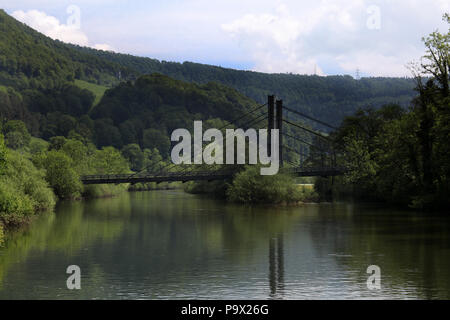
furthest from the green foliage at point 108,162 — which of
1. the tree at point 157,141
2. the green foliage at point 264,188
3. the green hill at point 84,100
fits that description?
the tree at point 157,141

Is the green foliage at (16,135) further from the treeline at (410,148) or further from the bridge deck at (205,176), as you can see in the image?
the treeline at (410,148)

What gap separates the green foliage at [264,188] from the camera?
5719cm

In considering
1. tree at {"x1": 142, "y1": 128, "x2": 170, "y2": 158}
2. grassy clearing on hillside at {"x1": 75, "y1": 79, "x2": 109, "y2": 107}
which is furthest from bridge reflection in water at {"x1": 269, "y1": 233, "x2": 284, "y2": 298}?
grassy clearing on hillside at {"x1": 75, "y1": 79, "x2": 109, "y2": 107}

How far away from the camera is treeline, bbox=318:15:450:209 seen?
43.6 metres

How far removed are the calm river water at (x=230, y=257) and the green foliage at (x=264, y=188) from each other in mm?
11395

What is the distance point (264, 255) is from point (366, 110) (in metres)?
43.9

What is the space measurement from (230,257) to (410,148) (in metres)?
27.8

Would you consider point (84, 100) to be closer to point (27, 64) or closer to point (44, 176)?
point (27, 64)

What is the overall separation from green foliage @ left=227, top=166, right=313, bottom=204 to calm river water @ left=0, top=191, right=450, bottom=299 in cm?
1140

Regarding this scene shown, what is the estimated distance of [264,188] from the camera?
57500mm
